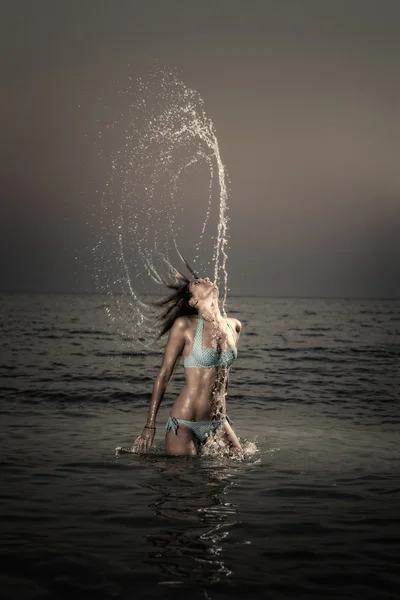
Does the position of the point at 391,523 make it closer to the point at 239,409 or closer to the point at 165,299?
the point at 165,299

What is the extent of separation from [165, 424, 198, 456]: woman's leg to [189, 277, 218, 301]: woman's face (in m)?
1.44

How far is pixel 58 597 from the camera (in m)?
4.14

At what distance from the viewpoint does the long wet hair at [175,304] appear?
26.1 ft

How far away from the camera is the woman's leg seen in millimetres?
7578

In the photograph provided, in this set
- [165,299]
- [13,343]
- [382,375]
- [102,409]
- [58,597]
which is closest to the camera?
[58,597]

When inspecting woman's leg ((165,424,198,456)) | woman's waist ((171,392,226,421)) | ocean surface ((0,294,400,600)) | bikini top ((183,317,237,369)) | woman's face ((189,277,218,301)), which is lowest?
ocean surface ((0,294,400,600))

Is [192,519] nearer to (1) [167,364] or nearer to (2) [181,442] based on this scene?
(2) [181,442]

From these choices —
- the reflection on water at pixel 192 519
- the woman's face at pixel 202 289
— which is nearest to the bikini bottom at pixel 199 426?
the reflection on water at pixel 192 519

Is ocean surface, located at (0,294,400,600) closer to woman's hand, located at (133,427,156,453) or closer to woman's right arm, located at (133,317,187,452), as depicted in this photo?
woman's hand, located at (133,427,156,453)

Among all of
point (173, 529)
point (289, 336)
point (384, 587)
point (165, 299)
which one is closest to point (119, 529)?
point (173, 529)

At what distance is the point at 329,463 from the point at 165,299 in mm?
2862

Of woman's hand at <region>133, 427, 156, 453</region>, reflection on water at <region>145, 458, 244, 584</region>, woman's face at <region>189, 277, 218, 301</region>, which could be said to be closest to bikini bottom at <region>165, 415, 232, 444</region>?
woman's hand at <region>133, 427, 156, 453</region>

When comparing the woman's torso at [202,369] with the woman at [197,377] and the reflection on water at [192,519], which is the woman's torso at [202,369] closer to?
the woman at [197,377]

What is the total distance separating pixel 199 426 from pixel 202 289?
Answer: 1.51 m
